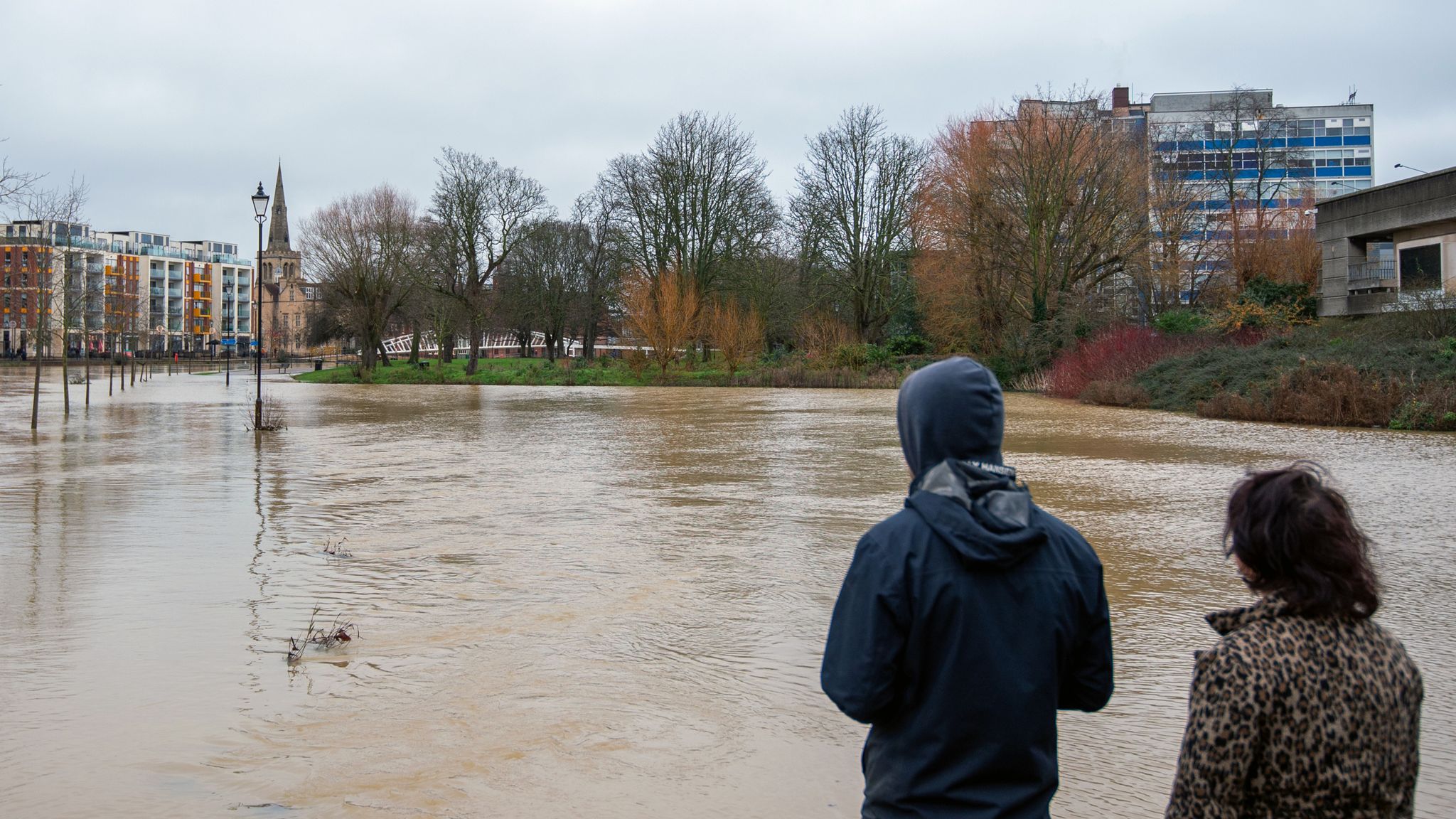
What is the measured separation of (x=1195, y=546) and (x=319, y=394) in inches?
1453

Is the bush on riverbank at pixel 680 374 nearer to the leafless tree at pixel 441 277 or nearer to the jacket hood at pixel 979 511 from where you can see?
the leafless tree at pixel 441 277

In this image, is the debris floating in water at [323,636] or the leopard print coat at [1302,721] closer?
the leopard print coat at [1302,721]

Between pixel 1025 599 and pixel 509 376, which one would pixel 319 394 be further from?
pixel 1025 599

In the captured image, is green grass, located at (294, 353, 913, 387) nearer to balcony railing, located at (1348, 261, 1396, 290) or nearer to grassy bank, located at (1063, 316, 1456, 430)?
grassy bank, located at (1063, 316, 1456, 430)

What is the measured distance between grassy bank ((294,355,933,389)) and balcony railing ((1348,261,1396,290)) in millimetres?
14493

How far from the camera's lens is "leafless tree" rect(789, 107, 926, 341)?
49.5 metres

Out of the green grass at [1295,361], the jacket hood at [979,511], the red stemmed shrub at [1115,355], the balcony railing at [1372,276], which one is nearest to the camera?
the jacket hood at [979,511]

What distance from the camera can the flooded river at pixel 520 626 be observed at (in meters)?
4.59

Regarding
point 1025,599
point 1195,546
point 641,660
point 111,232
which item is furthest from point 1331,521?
point 111,232

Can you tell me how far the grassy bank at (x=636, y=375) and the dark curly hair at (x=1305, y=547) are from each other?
1594 inches

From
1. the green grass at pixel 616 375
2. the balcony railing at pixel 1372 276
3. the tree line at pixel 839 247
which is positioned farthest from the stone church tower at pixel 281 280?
the balcony railing at pixel 1372 276

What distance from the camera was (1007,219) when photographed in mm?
40125

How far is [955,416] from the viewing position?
2420 mm

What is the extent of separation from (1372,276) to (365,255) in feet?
146
